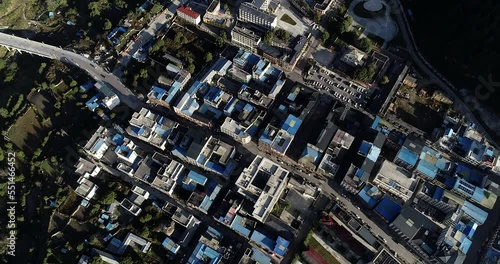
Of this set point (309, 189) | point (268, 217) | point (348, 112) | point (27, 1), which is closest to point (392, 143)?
point (348, 112)

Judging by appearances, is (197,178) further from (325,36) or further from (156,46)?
(325,36)

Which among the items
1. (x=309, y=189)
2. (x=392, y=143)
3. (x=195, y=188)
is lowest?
(x=195, y=188)

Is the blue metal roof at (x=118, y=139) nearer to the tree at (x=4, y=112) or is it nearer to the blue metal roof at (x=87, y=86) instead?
the blue metal roof at (x=87, y=86)

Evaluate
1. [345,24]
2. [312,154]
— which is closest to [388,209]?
[312,154]

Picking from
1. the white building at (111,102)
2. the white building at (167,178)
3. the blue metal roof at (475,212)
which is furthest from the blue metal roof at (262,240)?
the white building at (111,102)

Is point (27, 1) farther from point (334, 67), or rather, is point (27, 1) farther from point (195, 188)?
point (334, 67)

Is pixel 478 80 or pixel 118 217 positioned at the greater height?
pixel 478 80

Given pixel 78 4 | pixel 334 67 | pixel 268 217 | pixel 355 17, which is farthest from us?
pixel 78 4
